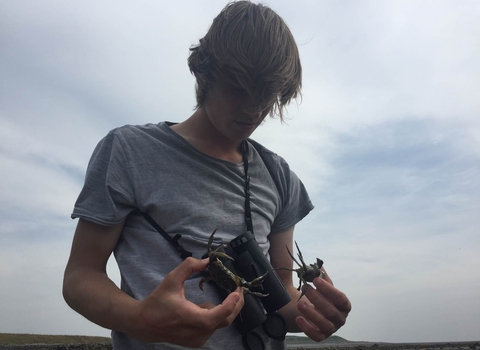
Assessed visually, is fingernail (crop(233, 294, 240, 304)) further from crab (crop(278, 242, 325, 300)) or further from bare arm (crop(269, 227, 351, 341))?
crab (crop(278, 242, 325, 300))

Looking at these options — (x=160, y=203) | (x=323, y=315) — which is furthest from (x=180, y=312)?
(x=323, y=315)

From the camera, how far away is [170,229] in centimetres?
229

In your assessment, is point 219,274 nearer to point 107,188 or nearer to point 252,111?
point 107,188

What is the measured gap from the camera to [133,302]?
5.81 feet

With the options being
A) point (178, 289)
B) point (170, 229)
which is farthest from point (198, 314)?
point (170, 229)

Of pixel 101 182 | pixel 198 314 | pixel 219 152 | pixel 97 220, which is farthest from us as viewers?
pixel 219 152

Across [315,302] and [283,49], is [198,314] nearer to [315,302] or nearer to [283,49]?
[315,302]

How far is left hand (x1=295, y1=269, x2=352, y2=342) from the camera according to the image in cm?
228

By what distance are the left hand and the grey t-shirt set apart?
315 mm

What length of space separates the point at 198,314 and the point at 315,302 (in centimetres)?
100

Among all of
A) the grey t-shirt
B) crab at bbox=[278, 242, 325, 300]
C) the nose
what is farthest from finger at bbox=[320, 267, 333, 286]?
the nose

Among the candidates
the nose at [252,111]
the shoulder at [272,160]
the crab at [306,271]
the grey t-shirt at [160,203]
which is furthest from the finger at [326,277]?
the nose at [252,111]

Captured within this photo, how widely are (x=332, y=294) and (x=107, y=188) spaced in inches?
53.9

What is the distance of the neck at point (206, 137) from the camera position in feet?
8.90
